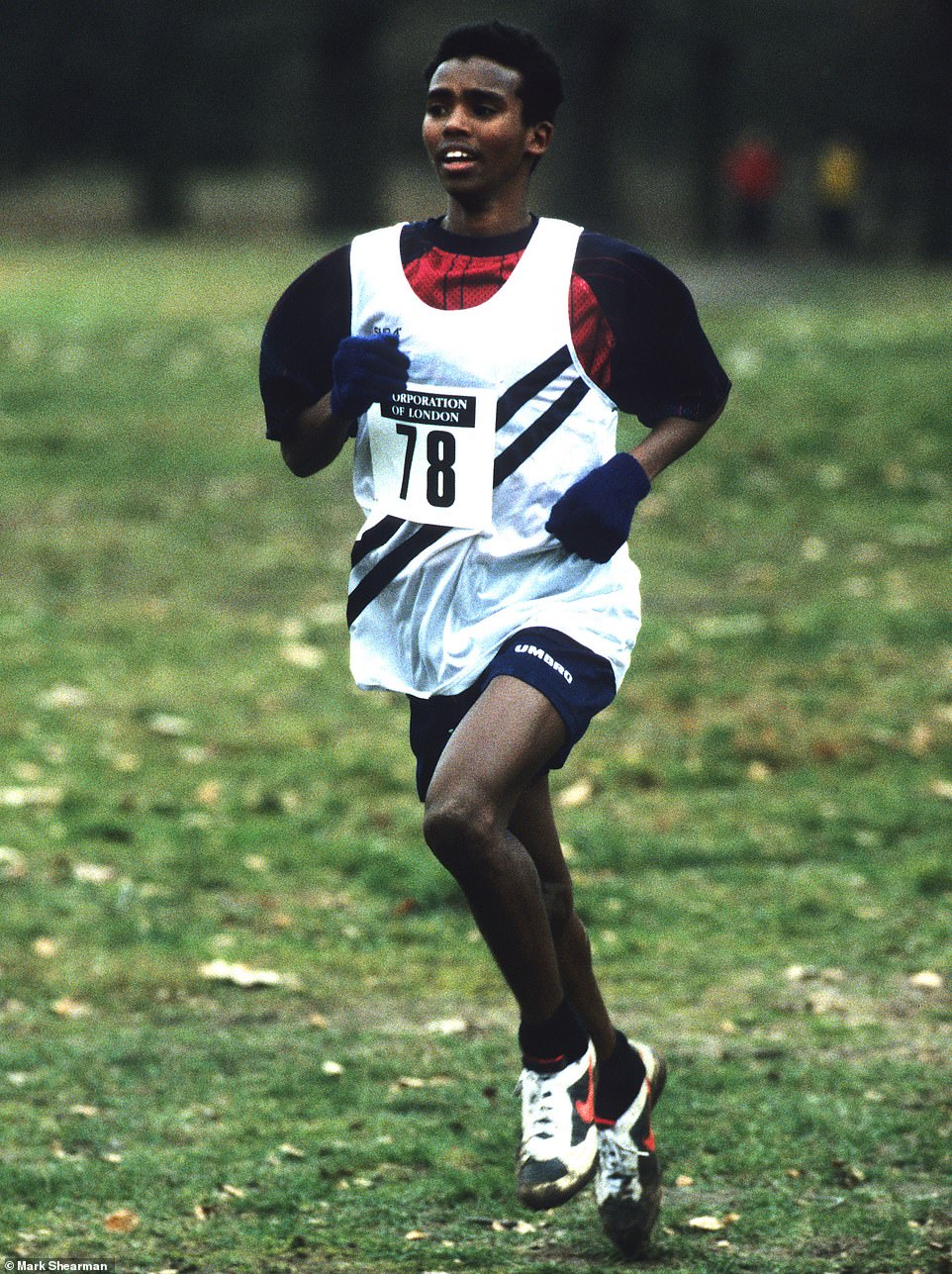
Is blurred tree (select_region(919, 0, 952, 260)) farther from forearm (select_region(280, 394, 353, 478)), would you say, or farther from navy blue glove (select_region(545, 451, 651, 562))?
navy blue glove (select_region(545, 451, 651, 562))

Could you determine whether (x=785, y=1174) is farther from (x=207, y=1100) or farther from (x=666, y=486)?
(x=666, y=486)

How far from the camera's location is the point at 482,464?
4.09 m

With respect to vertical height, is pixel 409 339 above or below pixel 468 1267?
above

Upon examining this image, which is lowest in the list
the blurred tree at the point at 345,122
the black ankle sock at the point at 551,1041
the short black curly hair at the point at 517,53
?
the blurred tree at the point at 345,122

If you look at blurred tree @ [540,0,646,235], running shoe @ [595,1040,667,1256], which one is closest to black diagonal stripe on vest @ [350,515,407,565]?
running shoe @ [595,1040,667,1256]

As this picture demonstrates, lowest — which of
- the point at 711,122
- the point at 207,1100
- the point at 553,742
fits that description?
the point at 711,122

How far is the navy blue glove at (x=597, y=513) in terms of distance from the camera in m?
4.04

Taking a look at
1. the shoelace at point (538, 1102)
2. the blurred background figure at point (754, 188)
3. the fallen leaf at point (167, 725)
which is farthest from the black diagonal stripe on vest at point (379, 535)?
the blurred background figure at point (754, 188)

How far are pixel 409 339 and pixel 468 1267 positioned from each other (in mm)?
1860

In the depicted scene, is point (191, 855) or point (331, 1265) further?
point (191, 855)

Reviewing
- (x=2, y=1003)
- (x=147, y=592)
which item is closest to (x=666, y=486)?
(x=147, y=592)

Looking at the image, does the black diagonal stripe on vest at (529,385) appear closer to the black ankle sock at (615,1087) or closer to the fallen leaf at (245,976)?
the black ankle sock at (615,1087)

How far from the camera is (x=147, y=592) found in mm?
11555

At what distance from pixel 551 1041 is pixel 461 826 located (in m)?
0.50
